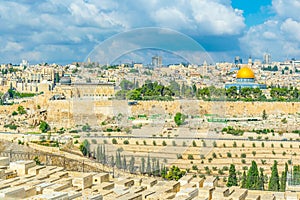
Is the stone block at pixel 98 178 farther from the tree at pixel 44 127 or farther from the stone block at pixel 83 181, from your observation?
the tree at pixel 44 127

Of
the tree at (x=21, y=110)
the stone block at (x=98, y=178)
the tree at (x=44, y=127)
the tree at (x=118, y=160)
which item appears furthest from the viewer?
the tree at (x=21, y=110)

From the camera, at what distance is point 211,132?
5547mm

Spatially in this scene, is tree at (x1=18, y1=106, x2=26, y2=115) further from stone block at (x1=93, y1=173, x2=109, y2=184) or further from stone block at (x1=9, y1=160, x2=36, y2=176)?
stone block at (x1=93, y1=173, x2=109, y2=184)

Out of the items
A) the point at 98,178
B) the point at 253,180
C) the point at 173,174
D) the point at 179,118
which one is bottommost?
the point at 253,180

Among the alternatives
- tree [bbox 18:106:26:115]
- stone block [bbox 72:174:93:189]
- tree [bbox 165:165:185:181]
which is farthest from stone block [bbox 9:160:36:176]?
tree [bbox 18:106:26:115]

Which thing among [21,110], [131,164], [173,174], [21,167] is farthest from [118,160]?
[21,110]

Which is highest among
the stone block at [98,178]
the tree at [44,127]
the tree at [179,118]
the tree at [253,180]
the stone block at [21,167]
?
the tree at [179,118]

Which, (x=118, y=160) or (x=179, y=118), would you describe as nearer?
(x=179, y=118)

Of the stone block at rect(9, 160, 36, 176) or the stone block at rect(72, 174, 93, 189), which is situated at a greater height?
the stone block at rect(9, 160, 36, 176)

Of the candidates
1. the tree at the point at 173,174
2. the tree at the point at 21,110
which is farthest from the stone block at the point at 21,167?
the tree at the point at 21,110

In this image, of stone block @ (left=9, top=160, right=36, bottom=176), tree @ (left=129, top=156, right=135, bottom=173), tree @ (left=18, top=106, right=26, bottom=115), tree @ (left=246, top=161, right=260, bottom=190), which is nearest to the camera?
stone block @ (left=9, top=160, right=36, bottom=176)

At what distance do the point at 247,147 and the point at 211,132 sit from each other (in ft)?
17.2

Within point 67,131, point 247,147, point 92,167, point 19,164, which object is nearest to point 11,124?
point 67,131

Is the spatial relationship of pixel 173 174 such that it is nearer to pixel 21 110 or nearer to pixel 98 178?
pixel 98 178
